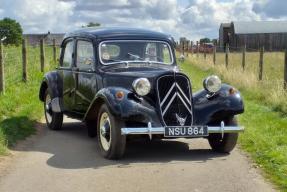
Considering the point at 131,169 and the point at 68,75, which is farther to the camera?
the point at 68,75

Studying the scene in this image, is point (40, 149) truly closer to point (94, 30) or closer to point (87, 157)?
point (87, 157)

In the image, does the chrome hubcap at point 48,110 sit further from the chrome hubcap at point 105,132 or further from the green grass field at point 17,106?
the chrome hubcap at point 105,132

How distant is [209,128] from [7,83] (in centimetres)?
939

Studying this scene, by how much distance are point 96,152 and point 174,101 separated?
4.73ft

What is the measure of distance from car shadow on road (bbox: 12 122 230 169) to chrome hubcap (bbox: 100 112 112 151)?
19 cm

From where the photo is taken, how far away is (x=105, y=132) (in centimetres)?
838

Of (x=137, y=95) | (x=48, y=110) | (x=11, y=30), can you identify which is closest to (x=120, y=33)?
(x=137, y=95)

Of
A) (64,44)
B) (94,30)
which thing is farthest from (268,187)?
(64,44)

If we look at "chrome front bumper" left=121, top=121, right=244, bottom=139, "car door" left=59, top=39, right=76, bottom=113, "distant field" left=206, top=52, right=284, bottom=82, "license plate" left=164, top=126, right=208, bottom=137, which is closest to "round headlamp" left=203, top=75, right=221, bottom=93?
"chrome front bumper" left=121, top=121, right=244, bottom=139

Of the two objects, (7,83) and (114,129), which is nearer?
(114,129)

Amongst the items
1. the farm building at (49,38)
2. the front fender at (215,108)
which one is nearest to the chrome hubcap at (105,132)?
the front fender at (215,108)

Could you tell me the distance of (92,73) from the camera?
31.4 ft

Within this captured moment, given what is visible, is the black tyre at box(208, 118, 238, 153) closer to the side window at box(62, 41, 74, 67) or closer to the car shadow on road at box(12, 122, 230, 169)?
the car shadow on road at box(12, 122, 230, 169)

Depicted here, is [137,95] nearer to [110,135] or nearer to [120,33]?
[110,135]
